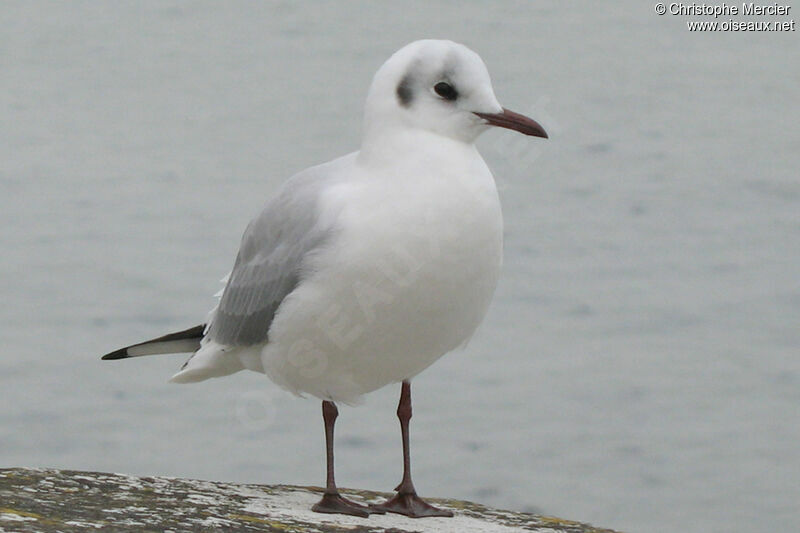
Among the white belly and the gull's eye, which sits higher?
the gull's eye

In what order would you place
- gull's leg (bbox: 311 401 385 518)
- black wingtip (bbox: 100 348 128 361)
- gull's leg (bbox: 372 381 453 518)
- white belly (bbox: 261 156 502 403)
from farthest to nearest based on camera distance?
black wingtip (bbox: 100 348 128 361)
gull's leg (bbox: 372 381 453 518)
gull's leg (bbox: 311 401 385 518)
white belly (bbox: 261 156 502 403)

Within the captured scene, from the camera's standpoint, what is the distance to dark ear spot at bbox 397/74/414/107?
5.33 meters

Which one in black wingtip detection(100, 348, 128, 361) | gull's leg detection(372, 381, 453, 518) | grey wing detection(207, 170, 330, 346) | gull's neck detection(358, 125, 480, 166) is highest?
gull's neck detection(358, 125, 480, 166)

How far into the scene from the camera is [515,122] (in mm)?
5367

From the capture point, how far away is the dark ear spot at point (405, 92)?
5.33 metres

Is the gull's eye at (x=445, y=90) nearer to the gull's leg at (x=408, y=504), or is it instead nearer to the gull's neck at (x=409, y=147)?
the gull's neck at (x=409, y=147)

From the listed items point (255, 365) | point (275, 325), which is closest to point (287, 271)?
point (275, 325)

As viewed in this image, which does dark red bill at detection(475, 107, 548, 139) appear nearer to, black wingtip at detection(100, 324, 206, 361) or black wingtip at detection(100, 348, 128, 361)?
black wingtip at detection(100, 324, 206, 361)

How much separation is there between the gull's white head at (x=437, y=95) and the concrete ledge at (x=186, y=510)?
1512 millimetres

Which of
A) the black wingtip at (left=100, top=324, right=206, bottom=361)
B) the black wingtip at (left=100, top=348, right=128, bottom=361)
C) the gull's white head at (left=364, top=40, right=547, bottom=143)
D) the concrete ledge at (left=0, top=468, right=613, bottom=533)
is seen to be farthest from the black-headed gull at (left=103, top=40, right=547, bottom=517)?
the black wingtip at (left=100, top=348, right=128, bottom=361)

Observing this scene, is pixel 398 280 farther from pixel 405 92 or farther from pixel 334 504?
pixel 334 504

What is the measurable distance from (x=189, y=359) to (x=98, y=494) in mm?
1394

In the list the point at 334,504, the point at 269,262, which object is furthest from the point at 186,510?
the point at 269,262

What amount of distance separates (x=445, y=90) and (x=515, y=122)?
301mm
